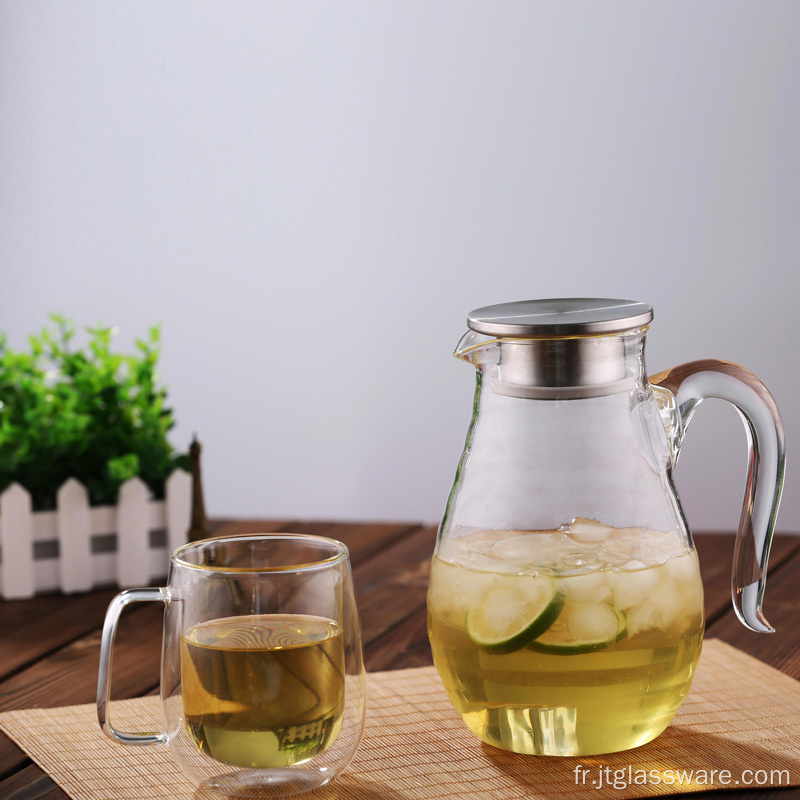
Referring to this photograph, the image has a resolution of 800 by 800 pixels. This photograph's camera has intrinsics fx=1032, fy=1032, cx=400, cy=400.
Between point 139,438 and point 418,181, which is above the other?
point 418,181

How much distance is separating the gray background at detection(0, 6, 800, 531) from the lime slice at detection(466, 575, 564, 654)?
1831 mm

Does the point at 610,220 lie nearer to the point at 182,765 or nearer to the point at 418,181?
the point at 418,181

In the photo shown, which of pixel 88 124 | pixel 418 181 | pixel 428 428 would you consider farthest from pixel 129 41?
pixel 428 428

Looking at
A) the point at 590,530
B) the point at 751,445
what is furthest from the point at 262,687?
the point at 751,445

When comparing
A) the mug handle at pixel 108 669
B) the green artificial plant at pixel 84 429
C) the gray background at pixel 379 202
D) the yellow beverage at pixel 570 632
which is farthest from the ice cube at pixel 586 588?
the gray background at pixel 379 202

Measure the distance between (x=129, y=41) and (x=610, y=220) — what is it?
4.25 ft

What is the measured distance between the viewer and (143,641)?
0.97 meters

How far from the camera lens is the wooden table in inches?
32.7

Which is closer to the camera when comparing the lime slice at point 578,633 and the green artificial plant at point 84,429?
the lime slice at point 578,633

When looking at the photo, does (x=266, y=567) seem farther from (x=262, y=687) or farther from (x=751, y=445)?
(x=751, y=445)

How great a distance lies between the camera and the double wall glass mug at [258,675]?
1.92 feet

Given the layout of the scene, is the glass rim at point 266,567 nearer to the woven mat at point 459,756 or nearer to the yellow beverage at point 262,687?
the yellow beverage at point 262,687

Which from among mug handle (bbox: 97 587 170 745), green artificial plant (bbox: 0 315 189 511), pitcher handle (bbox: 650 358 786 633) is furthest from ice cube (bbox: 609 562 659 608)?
green artificial plant (bbox: 0 315 189 511)

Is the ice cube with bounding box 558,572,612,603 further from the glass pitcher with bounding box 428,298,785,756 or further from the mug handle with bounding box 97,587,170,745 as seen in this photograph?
the mug handle with bounding box 97,587,170,745
